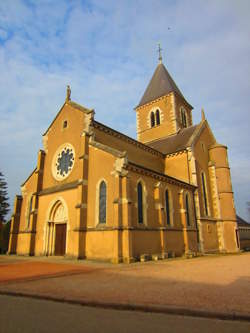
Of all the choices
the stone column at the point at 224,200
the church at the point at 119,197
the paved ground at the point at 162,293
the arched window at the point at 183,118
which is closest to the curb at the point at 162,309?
the paved ground at the point at 162,293

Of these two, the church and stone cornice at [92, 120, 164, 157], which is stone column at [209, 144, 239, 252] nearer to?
the church

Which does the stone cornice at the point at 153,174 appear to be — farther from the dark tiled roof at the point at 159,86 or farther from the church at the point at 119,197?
the dark tiled roof at the point at 159,86

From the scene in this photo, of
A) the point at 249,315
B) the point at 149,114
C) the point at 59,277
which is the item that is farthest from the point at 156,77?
the point at 249,315

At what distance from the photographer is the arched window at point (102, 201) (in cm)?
1631

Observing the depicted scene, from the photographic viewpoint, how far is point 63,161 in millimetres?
21109

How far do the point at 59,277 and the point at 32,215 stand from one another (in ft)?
42.9

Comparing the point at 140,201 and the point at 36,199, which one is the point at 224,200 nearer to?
the point at 140,201

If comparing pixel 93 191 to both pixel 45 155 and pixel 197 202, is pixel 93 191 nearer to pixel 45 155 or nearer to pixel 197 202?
pixel 45 155

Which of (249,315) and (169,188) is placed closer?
(249,315)

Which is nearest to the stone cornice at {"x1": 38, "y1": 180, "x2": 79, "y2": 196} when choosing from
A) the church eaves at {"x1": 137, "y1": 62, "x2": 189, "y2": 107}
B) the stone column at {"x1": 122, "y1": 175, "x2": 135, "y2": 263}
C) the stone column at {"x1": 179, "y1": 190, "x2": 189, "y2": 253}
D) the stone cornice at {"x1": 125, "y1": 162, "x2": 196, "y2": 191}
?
the stone cornice at {"x1": 125, "y1": 162, "x2": 196, "y2": 191}

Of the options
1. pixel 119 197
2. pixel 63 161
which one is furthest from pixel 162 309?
pixel 63 161

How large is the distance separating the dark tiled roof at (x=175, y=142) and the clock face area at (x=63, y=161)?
1182 centimetres

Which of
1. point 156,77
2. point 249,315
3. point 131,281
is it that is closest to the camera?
point 249,315

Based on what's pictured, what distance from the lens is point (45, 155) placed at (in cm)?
2333
